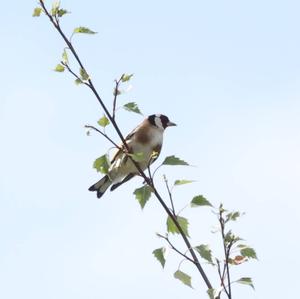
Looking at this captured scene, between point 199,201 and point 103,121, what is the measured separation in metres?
0.61

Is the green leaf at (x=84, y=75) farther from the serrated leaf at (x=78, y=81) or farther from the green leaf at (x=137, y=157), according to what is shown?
the green leaf at (x=137, y=157)

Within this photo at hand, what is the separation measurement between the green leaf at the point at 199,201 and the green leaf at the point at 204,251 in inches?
12.5

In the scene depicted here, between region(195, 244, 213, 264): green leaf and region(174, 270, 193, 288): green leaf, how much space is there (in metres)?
0.17

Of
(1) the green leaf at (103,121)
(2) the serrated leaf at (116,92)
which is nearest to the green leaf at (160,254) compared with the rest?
(1) the green leaf at (103,121)

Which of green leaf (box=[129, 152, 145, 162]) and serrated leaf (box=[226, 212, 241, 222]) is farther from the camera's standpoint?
green leaf (box=[129, 152, 145, 162])

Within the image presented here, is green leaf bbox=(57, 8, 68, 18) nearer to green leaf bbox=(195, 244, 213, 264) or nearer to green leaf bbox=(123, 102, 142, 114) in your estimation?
green leaf bbox=(123, 102, 142, 114)

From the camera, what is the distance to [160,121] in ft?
28.7

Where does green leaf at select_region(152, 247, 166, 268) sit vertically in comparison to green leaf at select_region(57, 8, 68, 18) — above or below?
below

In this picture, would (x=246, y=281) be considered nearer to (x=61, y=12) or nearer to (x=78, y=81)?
(x=78, y=81)

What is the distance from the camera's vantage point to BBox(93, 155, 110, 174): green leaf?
363cm

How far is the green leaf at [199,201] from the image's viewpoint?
3.51 m

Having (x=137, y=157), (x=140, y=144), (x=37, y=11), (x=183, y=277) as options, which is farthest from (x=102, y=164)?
(x=140, y=144)

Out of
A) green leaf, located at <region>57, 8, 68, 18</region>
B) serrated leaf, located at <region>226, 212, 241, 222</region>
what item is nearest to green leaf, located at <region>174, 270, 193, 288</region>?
serrated leaf, located at <region>226, 212, 241, 222</region>

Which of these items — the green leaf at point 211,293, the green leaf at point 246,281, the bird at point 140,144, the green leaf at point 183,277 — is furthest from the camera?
the bird at point 140,144
